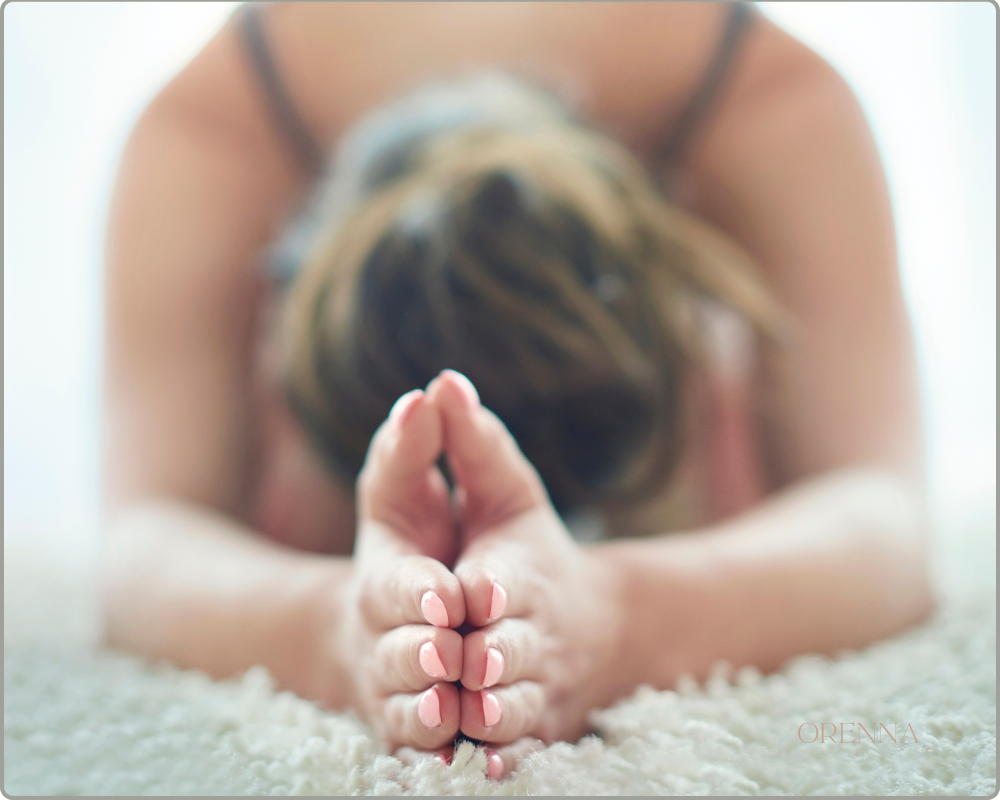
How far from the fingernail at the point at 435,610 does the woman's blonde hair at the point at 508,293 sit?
11 centimetres

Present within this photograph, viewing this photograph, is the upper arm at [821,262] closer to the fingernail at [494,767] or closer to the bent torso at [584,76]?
the bent torso at [584,76]

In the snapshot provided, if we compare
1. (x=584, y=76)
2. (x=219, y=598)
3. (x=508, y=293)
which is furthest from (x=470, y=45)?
(x=219, y=598)

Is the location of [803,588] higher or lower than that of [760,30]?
lower

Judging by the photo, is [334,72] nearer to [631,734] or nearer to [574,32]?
[574,32]

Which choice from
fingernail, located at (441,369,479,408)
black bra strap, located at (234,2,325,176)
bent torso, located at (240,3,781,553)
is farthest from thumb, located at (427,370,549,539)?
black bra strap, located at (234,2,325,176)

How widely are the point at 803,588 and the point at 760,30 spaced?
1.24 ft

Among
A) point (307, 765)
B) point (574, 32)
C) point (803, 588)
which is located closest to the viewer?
point (307, 765)

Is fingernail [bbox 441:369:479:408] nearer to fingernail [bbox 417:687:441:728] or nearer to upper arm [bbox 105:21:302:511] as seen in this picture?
fingernail [bbox 417:687:441:728]

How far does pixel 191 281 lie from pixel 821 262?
1.44ft

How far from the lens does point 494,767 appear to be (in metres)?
0.22

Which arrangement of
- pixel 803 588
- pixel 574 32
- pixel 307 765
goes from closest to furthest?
pixel 307 765
pixel 803 588
pixel 574 32

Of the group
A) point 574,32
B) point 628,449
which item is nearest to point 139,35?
point 574,32

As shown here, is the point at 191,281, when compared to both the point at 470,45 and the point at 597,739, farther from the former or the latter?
the point at 597,739

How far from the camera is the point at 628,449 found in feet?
1.27
